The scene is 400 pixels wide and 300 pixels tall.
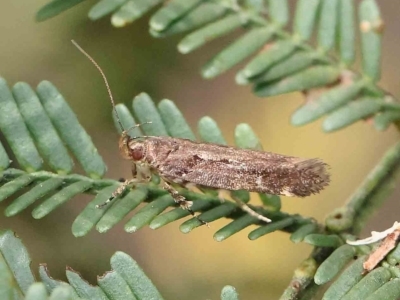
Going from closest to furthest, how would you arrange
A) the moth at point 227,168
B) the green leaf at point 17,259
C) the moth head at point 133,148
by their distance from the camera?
the green leaf at point 17,259, the moth at point 227,168, the moth head at point 133,148

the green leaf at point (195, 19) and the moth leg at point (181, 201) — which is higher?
the green leaf at point (195, 19)

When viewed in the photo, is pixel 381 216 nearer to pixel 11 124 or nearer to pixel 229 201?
pixel 229 201

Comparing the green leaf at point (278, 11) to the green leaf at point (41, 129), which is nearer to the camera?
the green leaf at point (41, 129)

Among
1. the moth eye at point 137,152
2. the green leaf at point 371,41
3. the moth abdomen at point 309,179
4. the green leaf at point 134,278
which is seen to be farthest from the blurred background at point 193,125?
the green leaf at point 134,278

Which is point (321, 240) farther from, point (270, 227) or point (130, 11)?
point (130, 11)

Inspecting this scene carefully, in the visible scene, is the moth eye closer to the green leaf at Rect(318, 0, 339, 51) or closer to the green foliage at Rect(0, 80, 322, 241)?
the green foliage at Rect(0, 80, 322, 241)

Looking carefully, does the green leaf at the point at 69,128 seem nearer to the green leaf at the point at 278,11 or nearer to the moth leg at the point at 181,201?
the moth leg at the point at 181,201

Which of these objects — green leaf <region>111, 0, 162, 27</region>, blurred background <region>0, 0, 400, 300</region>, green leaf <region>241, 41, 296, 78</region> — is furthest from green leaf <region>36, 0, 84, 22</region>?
blurred background <region>0, 0, 400, 300</region>
